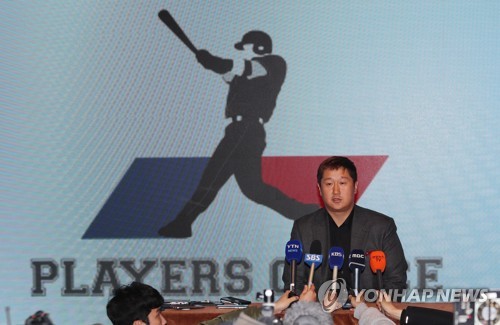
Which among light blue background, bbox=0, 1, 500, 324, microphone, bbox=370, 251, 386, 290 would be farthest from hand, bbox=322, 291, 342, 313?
light blue background, bbox=0, 1, 500, 324

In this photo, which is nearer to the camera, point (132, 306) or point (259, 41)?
point (132, 306)

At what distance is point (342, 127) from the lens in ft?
18.5

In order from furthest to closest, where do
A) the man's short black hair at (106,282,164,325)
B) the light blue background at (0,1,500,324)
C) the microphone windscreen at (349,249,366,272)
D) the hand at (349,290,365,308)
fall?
the light blue background at (0,1,500,324), the microphone windscreen at (349,249,366,272), the man's short black hair at (106,282,164,325), the hand at (349,290,365,308)

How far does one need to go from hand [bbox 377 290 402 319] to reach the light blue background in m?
2.07

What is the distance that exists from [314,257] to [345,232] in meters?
0.67

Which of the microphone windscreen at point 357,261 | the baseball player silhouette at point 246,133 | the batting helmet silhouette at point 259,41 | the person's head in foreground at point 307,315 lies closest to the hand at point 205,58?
the baseball player silhouette at point 246,133

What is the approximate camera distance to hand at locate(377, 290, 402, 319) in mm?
3420


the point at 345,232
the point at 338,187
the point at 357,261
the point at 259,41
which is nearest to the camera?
the point at 357,261

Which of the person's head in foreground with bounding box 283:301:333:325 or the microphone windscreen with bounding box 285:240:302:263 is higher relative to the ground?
the microphone windscreen with bounding box 285:240:302:263

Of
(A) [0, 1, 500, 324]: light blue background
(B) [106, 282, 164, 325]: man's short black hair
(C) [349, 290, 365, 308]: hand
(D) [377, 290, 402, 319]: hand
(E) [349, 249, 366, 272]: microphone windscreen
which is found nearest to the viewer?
(D) [377, 290, 402, 319]: hand

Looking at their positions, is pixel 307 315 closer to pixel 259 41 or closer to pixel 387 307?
pixel 387 307

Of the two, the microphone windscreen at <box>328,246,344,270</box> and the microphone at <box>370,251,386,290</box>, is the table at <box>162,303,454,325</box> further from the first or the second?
the microphone windscreen at <box>328,246,344,270</box>

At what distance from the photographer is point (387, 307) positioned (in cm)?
346

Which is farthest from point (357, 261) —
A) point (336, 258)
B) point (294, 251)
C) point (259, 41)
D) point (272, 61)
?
point (259, 41)
